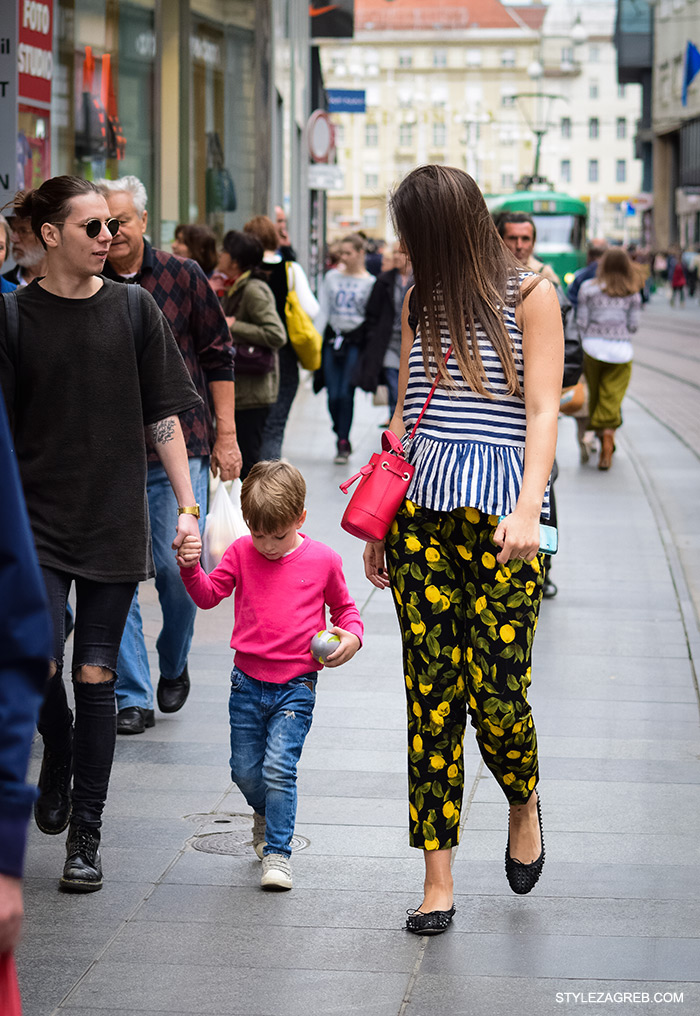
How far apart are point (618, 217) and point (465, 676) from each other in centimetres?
12057

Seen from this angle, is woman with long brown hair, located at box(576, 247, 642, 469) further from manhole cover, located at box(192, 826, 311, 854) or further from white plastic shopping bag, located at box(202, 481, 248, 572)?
manhole cover, located at box(192, 826, 311, 854)

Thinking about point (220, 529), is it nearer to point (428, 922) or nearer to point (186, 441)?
point (186, 441)

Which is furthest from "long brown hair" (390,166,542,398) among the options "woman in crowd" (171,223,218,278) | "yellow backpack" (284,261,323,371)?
"yellow backpack" (284,261,323,371)

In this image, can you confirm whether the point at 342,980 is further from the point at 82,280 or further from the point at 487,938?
the point at 82,280

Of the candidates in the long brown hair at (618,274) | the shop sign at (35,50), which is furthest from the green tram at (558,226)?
the shop sign at (35,50)

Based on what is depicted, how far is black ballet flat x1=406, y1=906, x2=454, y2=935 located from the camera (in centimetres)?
382

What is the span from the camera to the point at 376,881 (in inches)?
165

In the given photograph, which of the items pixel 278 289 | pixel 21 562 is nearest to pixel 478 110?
pixel 278 289

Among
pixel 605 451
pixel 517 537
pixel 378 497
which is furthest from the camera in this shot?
pixel 605 451

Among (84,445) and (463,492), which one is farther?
(84,445)

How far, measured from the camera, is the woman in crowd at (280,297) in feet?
32.5

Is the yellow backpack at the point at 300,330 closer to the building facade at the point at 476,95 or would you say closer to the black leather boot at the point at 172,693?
the black leather boot at the point at 172,693

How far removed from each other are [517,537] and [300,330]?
6775 millimetres

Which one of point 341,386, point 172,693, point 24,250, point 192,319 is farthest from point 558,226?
point 172,693
